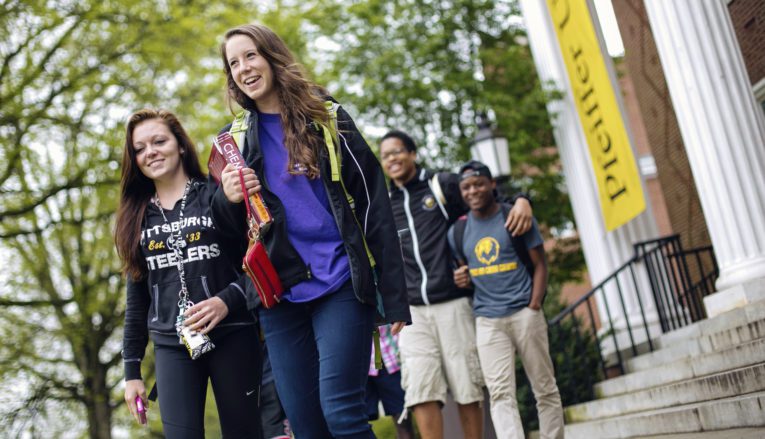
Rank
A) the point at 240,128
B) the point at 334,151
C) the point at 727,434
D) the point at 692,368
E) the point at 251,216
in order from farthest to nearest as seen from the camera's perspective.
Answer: the point at 692,368 → the point at 727,434 → the point at 240,128 → the point at 334,151 → the point at 251,216

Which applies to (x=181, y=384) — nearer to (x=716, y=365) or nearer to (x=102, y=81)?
(x=716, y=365)

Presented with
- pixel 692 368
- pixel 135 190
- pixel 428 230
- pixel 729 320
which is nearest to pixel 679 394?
pixel 692 368

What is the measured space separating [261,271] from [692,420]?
4.16 m

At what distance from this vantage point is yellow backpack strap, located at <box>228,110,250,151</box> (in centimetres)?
354

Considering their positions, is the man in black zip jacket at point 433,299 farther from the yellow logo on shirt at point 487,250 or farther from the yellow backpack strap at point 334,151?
the yellow backpack strap at point 334,151

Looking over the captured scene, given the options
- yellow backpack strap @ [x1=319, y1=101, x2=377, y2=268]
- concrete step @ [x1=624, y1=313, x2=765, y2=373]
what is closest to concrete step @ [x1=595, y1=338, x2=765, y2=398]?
concrete step @ [x1=624, y1=313, x2=765, y2=373]

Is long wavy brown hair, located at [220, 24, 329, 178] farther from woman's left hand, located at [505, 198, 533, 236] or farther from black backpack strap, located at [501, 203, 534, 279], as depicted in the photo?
black backpack strap, located at [501, 203, 534, 279]

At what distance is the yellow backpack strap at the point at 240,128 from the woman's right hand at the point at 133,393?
1.32m

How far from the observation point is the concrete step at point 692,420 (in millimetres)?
5566

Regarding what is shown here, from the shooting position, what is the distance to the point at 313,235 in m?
3.39

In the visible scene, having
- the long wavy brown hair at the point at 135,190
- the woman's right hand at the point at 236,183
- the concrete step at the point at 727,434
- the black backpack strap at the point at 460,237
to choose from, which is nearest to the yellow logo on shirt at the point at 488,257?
the black backpack strap at the point at 460,237

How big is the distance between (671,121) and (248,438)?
12618 millimetres

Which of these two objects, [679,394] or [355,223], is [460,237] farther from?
[355,223]

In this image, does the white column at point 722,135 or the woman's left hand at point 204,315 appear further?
→ the white column at point 722,135
